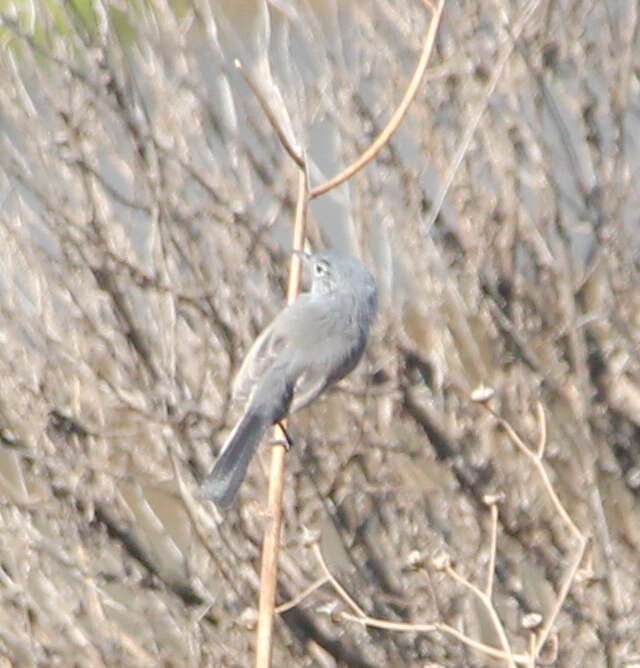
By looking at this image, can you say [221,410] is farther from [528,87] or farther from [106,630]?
[528,87]

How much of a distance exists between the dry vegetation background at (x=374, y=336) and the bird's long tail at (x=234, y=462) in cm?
46

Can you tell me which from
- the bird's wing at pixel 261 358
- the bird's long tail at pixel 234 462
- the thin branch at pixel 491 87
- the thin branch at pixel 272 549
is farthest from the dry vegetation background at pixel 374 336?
the thin branch at pixel 272 549

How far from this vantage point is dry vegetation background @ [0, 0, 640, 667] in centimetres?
432

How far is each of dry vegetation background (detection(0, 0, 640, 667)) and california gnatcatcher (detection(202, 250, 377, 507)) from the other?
346 mm

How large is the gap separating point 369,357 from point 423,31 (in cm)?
96

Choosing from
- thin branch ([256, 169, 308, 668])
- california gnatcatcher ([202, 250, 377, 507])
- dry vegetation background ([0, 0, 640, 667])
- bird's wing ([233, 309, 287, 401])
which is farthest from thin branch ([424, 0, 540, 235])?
thin branch ([256, 169, 308, 668])

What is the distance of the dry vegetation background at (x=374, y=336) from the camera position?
4324mm

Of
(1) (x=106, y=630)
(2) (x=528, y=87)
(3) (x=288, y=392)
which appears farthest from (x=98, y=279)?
(2) (x=528, y=87)

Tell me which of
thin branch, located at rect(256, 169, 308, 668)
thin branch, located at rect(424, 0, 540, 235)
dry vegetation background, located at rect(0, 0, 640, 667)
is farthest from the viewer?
dry vegetation background, located at rect(0, 0, 640, 667)

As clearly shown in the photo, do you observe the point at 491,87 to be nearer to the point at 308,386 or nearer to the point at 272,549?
the point at 308,386

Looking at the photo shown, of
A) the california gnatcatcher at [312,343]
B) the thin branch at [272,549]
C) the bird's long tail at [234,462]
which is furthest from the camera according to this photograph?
the california gnatcatcher at [312,343]

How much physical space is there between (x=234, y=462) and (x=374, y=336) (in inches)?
48.3

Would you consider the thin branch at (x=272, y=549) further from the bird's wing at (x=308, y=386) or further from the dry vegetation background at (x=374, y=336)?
the dry vegetation background at (x=374, y=336)

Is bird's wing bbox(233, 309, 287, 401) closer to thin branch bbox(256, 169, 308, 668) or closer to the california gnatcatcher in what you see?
the california gnatcatcher
